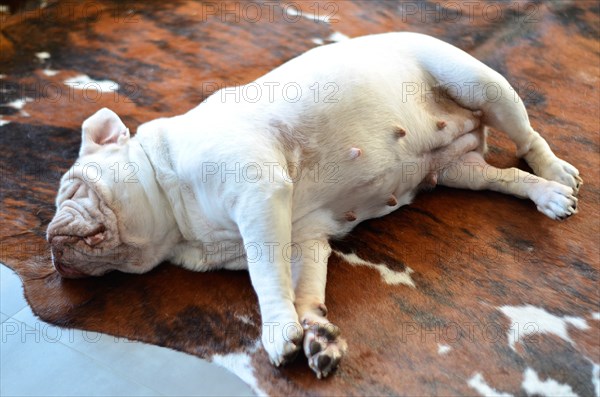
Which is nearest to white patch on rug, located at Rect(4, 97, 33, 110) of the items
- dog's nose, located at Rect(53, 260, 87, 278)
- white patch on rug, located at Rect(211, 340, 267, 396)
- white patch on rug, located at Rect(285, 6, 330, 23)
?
dog's nose, located at Rect(53, 260, 87, 278)

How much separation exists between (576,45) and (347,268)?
68.6 inches

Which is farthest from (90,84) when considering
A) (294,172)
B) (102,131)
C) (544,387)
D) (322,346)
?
(544,387)

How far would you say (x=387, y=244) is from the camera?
1.93 m

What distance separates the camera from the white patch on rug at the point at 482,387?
1.46 meters

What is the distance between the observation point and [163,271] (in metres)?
1.91

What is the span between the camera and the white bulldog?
1.63m

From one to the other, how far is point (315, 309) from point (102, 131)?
0.84 metres

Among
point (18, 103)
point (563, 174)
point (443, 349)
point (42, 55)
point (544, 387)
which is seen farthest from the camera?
point (42, 55)

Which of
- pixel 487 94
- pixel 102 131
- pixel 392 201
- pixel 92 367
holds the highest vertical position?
pixel 487 94

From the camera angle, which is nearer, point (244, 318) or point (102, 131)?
point (244, 318)

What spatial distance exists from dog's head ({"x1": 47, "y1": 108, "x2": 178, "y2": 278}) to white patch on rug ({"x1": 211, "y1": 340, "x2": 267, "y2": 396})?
0.40 meters

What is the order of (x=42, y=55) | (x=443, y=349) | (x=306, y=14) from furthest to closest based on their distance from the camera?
(x=306, y=14) < (x=42, y=55) < (x=443, y=349)

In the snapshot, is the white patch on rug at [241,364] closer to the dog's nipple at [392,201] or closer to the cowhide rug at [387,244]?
the cowhide rug at [387,244]

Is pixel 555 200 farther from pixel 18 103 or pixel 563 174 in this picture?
pixel 18 103
